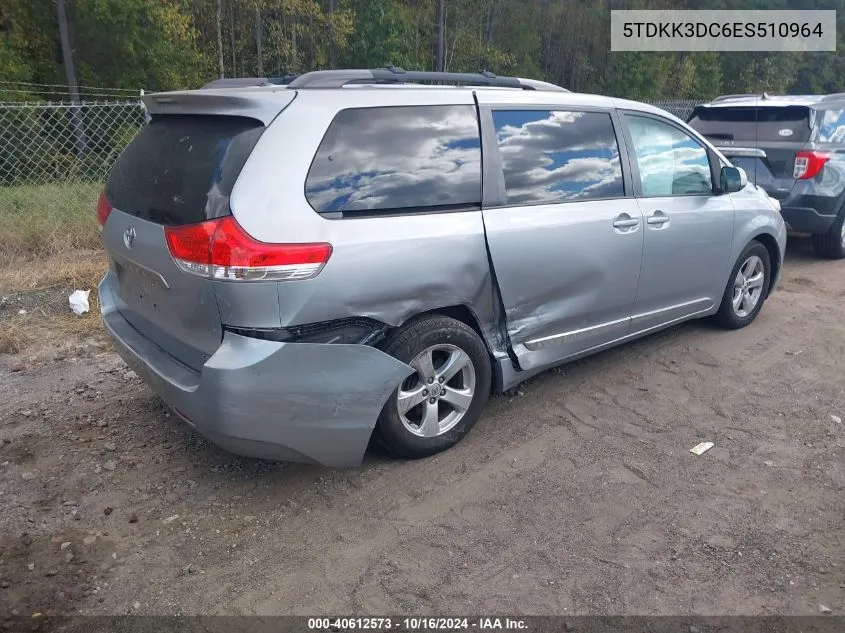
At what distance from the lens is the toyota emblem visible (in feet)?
10.6

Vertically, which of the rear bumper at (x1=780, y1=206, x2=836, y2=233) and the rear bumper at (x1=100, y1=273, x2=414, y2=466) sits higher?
the rear bumper at (x1=780, y1=206, x2=836, y2=233)

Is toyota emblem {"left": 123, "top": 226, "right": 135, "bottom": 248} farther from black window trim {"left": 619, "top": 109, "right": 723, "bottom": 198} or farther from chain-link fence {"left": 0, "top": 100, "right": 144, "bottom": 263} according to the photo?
chain-link fence {"left": 0, "top": 100, "right": 144, "bottom": 263}

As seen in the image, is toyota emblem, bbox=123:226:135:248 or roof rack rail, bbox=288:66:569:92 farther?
roof rack rail, bbox=288:66:569:92

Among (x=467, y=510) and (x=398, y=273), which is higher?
(x=398, y=273)

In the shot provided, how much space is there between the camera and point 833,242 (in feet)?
25.0

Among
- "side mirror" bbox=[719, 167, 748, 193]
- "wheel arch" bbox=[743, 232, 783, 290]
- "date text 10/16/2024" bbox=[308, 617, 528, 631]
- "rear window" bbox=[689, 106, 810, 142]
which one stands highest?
"rear window" bbox=[689, 106, 810, 142]

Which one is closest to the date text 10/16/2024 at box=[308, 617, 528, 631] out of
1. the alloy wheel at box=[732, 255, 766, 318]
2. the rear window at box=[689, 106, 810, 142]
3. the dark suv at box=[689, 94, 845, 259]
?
the alloy wheel at box=[732, 255, 766, 318]

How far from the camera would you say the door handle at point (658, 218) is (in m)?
4.27

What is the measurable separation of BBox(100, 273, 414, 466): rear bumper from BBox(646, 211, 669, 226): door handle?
1991 mm

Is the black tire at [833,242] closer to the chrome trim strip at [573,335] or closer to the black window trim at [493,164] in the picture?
the chrome trim strip at [573,335]

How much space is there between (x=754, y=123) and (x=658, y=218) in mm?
4342

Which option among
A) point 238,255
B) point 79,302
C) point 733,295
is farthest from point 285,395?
point 733,295

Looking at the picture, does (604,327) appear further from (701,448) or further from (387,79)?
(387,79)

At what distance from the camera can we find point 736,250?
502 centimetres
